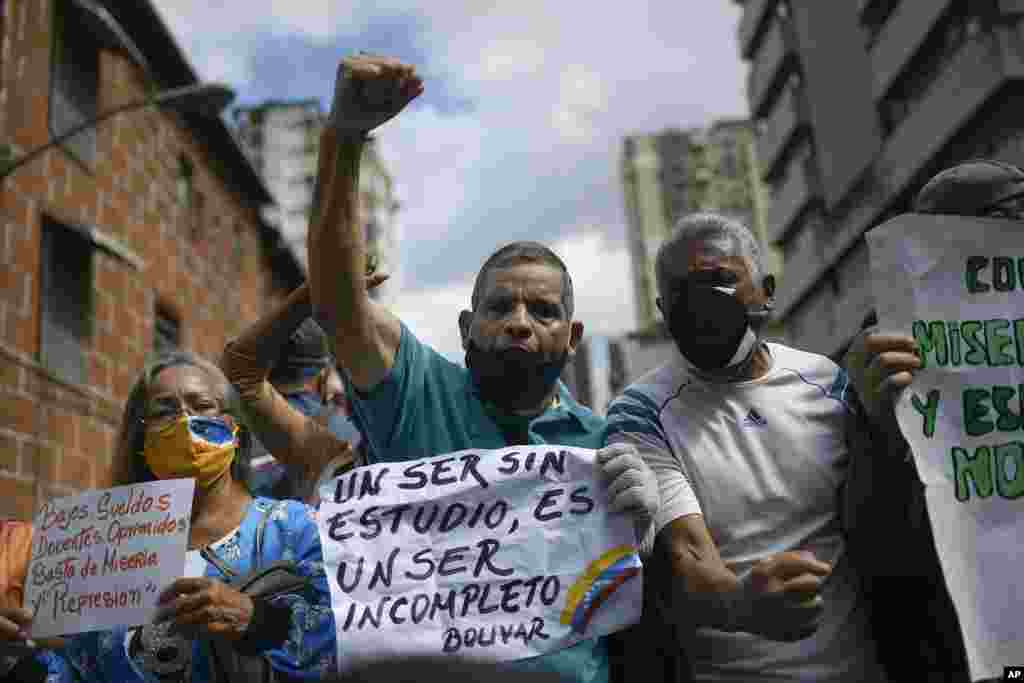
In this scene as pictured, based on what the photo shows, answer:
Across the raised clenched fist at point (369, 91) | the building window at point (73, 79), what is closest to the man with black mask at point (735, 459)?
the raised clenched fist at point (369, 91)

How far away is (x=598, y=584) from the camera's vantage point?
219cm

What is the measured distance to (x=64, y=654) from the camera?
2.46m

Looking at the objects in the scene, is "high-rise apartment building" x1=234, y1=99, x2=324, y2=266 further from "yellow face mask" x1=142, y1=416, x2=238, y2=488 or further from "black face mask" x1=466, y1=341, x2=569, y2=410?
"black face mask" x1=466, y1=341, x2=569, y2=410

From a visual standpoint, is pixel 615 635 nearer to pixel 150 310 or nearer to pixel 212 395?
pixel 212 395

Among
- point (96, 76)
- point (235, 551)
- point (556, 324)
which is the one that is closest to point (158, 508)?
point (235, 551)

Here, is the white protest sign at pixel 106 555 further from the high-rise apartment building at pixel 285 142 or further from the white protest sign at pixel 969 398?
the high-rise apartment building at pixel 285 142

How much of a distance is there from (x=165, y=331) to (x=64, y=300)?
13.5 ft

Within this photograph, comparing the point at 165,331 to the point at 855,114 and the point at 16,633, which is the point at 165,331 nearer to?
the point at 16,633

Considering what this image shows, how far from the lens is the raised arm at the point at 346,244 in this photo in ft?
7.66

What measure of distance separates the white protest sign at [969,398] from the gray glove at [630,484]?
0.55 meters

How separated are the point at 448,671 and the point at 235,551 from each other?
68cm

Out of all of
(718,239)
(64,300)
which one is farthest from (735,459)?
(64,300)

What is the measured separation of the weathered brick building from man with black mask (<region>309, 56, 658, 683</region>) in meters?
7.19

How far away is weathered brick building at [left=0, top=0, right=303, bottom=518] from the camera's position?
31.6ft
